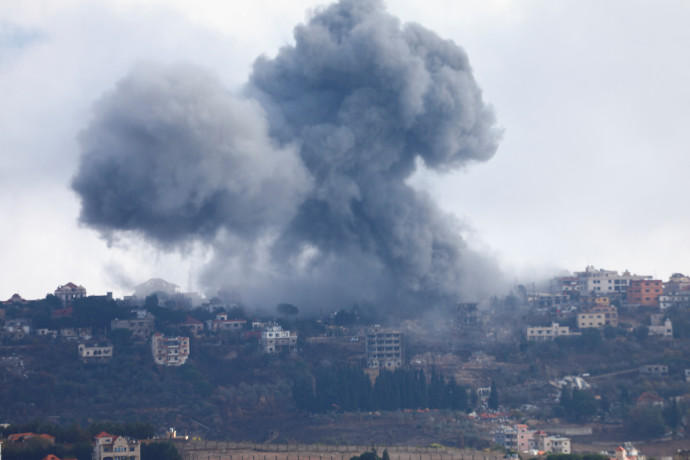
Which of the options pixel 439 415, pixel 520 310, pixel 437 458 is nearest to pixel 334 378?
pixel 439 415

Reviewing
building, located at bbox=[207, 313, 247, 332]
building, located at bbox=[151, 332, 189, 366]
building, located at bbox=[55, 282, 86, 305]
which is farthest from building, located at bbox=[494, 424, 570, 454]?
building, located at bbox=[55, 282, 86, 305]

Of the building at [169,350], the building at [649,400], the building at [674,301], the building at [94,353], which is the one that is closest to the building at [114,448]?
the building at [94,353]

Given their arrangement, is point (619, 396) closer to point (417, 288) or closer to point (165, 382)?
point (417, 288)

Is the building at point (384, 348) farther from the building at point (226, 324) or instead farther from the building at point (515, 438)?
the building at point (515, 438)

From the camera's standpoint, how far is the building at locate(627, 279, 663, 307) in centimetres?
7656

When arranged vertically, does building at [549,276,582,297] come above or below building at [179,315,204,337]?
above

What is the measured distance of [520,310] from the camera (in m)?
76.4

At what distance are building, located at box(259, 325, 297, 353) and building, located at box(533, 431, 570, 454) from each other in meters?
18.5

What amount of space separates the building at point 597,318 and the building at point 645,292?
4.25 meters

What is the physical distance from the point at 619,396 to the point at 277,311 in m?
21.2

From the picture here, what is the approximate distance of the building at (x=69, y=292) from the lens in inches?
3063

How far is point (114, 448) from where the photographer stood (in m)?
50.2

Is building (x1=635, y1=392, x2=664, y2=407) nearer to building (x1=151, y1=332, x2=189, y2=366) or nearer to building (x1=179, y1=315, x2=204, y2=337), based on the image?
building (x1=151, y1=332, x2=189, y2=366)

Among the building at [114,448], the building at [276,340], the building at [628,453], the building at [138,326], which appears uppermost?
the building at [138,326]
